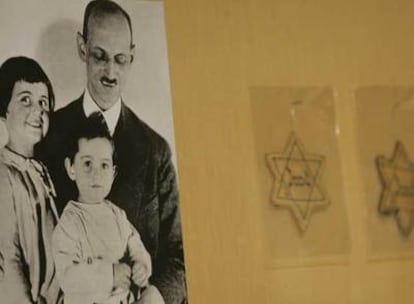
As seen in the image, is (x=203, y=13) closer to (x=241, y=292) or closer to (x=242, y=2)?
(x=242, y=2)

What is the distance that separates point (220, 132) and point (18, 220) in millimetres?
293

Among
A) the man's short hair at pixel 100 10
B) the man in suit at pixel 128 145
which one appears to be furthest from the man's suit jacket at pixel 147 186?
the man's short hair at pixel 100 10

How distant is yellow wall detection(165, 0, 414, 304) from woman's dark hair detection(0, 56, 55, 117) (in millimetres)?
172

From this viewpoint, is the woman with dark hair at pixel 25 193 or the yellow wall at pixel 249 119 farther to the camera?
the yellow wall at pixel 249 119

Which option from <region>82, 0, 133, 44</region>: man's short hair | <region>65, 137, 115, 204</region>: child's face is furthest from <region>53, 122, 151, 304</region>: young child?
<region>82, 0, 133, 44</region>: man's short hair

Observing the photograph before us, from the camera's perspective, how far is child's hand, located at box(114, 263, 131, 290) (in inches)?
38.1

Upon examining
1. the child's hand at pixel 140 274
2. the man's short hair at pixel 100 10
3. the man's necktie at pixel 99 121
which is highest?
the man's short hair at pixel 100 10

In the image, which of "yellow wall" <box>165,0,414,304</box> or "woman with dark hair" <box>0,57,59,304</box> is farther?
"yellow wall" <box>165,0,414,304</box>

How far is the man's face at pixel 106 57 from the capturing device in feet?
3.30

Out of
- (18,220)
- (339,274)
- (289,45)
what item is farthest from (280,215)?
(18,220)

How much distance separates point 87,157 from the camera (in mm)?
984

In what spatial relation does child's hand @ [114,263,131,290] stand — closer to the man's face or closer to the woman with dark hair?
the woman with dark hair

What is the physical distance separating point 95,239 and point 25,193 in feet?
0.33

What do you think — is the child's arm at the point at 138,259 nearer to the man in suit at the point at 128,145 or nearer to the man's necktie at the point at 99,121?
the man in suit at the point at 128,145
